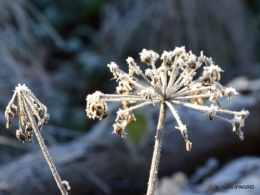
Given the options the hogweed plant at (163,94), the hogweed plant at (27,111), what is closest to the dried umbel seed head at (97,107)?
the hogweed plant at (163,94)

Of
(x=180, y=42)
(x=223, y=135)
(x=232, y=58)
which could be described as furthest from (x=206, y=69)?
(x=232, y=58)

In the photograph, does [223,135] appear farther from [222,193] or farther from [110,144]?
[222,193]

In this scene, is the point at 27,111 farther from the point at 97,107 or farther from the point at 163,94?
the point at 163,94

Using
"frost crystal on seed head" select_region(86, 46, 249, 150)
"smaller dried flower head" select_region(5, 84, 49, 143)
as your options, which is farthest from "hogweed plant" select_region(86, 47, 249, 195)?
"smaller dried flower head" select_region(5, 84, 49, 143)

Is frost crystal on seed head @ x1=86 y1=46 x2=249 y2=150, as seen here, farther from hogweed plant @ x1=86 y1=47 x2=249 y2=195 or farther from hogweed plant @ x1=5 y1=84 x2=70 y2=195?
hogweed plant @ x1=5 y1=84 x2=70 y2=195

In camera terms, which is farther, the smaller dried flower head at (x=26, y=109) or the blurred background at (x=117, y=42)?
the blurred background at (x=117, y=42)

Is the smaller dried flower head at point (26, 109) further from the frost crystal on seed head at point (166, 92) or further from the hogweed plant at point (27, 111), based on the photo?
the frost crystal on seed head at point (166, 92)

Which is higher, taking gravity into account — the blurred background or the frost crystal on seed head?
the blurred background

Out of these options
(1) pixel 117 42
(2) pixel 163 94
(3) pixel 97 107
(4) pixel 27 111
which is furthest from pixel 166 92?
(1) pixel 117 42

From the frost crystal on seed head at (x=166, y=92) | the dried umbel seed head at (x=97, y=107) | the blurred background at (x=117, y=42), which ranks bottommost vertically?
the dried umbel seed head at (x=97, y=107)
